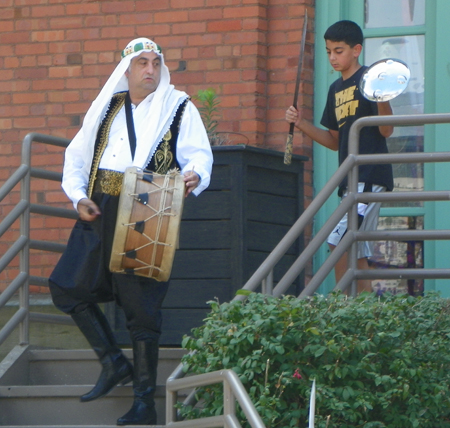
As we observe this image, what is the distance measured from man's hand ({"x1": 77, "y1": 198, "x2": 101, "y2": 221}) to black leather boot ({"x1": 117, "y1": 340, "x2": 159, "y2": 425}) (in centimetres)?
61

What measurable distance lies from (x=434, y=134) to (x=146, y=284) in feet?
8.64

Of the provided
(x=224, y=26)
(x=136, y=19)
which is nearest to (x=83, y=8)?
(x=136, y=19)

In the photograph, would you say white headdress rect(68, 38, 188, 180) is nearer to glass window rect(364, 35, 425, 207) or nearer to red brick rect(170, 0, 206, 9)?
red brick rect(170, 0, 206, 9)

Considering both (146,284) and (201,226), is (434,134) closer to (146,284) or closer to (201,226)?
(201,226)

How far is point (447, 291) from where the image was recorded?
243 inches

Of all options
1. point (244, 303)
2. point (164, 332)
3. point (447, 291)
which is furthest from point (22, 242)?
point (447, 291)

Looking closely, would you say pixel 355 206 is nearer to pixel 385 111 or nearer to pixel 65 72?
pixel 385 111

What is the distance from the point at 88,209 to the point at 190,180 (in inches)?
19.8

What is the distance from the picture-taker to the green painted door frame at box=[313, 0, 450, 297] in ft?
20.7

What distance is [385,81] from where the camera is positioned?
16.0ft

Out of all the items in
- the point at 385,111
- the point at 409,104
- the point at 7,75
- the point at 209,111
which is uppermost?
the point at 7,75

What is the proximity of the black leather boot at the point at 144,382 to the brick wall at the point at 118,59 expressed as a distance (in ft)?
7.21

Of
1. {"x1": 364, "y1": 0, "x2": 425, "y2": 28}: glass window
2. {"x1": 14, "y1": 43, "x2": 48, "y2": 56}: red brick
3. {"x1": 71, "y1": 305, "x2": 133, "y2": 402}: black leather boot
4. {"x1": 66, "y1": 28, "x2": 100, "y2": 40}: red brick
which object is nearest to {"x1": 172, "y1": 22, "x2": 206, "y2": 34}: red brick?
{"x1": 66, "y1": 28, "x2": 100, "y2": 40}: red brick

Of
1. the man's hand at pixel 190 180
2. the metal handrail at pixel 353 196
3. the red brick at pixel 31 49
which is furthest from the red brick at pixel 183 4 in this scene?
the man's hand at pixel 190 180
